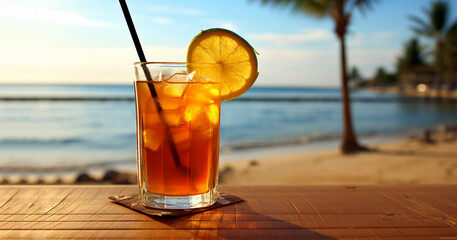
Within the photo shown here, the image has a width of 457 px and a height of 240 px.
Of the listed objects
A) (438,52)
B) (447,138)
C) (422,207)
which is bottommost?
(447,138)

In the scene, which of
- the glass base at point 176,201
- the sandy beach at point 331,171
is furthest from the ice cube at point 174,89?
the sandy beach at point 331,171

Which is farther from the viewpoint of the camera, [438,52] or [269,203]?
[438,52]

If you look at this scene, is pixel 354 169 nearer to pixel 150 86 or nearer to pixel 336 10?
pixel 336 10

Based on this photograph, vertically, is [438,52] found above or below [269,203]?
above

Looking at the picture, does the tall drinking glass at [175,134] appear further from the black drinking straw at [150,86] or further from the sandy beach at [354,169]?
the sandy beach at [354,169]

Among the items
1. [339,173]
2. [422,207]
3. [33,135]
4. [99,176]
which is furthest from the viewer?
[33,135]

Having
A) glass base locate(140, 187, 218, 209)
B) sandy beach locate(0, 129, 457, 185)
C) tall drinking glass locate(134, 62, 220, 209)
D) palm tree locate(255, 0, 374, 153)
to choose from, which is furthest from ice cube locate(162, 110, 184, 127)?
palm tree locate(255, 0, 374, 153)

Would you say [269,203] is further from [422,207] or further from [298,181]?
[298,181]

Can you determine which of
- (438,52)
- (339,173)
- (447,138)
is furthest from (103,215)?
(438,52)
